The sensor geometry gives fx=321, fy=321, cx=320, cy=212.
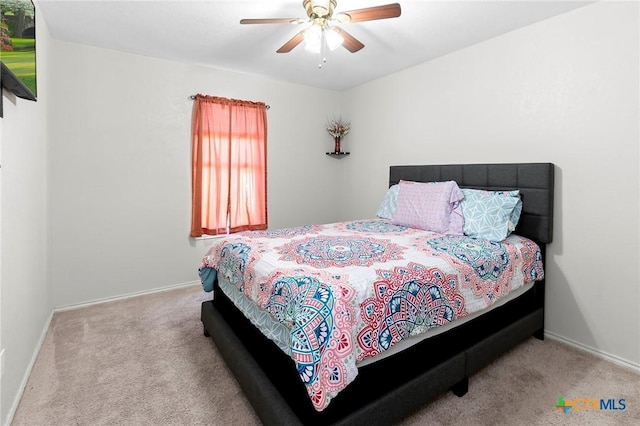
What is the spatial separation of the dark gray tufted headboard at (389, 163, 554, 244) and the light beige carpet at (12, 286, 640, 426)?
2.93ft

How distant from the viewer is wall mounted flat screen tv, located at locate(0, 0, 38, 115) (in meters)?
1.54

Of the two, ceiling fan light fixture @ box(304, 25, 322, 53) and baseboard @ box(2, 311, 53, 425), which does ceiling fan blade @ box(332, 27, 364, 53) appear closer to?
ceiling fan light fixture @ box(304, 25, 322, 53)

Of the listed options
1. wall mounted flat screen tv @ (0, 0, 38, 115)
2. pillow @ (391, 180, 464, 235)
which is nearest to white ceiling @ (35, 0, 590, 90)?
wall mounted flat screen tv @ (0, 0, 38, 115)

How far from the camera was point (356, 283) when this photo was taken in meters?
1.49

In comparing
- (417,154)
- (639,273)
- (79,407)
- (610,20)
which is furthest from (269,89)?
(639,273)

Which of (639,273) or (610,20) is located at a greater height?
(610,20)

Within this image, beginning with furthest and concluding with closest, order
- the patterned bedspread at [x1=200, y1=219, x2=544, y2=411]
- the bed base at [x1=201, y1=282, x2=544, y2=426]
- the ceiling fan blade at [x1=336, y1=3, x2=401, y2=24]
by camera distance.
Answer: the ceiling fan blade at [x1=336, y1=3, x2=401, y2=24] < the bed base at [x1=201, y1=282, x2=544, y2=426] < the patterned bedspread at [x1=200, y1=219, x2=544, y2=411]

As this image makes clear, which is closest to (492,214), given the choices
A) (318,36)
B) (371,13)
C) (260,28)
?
(371,13)

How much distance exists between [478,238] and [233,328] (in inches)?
73.8

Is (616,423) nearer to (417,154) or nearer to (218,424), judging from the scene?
(218,424)

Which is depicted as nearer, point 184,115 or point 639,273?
point 639,273

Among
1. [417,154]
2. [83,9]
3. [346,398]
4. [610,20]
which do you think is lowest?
[346,398]

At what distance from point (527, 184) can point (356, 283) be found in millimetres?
1915

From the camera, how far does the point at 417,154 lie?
3.58 meters
